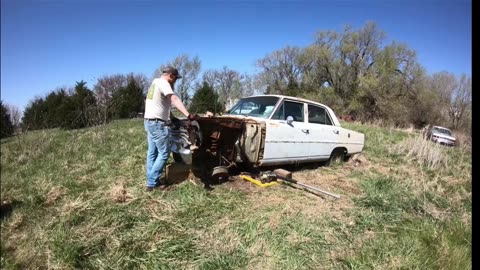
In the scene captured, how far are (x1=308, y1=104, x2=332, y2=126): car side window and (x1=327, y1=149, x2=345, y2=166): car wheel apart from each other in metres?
0.76

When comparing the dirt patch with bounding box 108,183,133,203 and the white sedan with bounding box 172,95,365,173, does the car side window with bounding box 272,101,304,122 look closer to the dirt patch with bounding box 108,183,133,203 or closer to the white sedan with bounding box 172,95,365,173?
the white sedan with bounding box 172,95,365,173

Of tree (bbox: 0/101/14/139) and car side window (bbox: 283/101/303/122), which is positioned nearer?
tree (bbox: 0/101/14/139)

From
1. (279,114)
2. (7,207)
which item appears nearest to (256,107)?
(279,114)

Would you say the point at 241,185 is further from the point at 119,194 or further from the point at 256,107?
the point at 119,194

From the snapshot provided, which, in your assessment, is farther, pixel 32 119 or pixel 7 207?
pixel 32 119

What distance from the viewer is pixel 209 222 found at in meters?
3.75

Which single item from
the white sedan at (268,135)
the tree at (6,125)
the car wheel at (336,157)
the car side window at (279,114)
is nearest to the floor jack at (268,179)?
the white sedan at (268,135)

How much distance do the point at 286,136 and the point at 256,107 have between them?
0.87 m

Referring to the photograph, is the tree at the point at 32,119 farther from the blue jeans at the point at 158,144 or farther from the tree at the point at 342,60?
the tree at the point at 342,60

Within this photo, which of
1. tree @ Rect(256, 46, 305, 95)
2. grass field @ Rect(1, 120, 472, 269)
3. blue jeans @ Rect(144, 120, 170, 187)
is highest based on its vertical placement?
tree @ Rect(256, 46, 305, 95)

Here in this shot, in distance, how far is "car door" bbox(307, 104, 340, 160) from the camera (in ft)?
21.7

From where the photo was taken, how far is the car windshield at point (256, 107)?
597 centimetres

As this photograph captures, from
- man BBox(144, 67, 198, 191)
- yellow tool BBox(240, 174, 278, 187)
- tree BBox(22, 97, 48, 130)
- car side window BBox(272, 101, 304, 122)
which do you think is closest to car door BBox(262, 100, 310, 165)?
car side window BBox(272, 101, 304, 122)

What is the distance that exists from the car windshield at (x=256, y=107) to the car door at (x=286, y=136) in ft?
0.52
